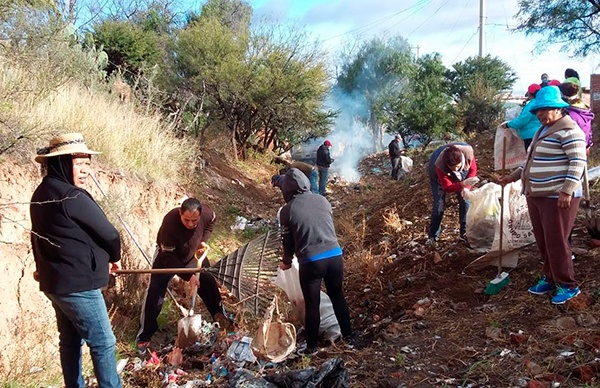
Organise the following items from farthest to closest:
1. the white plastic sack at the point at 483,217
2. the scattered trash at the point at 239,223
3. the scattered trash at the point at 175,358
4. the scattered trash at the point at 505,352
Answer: the scattered trash at the point at 239,223
the white plastic sack at the point at 483,217
the scattered trash at the point at 175,358
the scattered trash at the point at 505,352

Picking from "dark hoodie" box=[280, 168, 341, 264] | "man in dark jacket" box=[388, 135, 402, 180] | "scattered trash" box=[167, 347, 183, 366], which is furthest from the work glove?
"man in dark jacket" box=[388, 135, 402, 180]

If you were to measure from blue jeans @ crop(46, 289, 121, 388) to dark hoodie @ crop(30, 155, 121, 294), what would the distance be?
0.08 meters

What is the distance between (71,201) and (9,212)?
6.03 feet

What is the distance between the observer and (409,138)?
23953 mm

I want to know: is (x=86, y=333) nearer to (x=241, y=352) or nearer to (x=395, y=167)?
(x=241, y=352)

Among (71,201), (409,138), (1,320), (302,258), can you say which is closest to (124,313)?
(1,320)

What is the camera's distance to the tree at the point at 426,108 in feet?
71.4

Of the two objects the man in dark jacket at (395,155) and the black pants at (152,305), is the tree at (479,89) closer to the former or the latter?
the man in dark jacket at (395,155)

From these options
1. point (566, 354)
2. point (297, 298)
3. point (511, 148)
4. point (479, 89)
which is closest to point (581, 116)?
point (511, 148)

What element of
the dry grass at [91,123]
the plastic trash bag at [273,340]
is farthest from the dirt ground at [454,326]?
the dry grass at [91,123]

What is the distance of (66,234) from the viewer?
2666 mm

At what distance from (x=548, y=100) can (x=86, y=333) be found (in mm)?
3354

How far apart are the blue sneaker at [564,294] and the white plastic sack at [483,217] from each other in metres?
1.38

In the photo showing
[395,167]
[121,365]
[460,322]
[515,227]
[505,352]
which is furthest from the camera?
[395,167]
